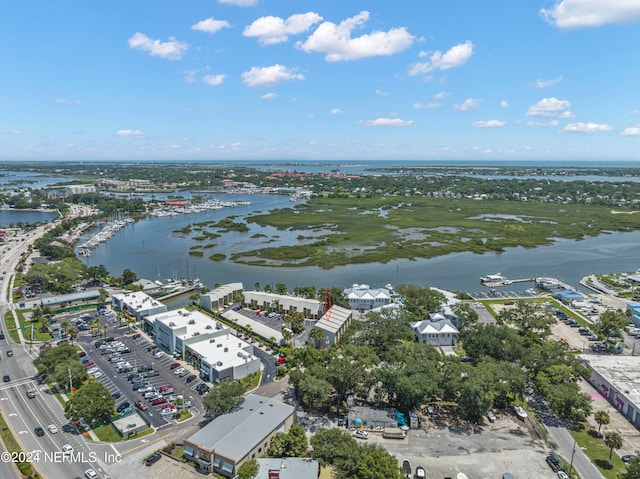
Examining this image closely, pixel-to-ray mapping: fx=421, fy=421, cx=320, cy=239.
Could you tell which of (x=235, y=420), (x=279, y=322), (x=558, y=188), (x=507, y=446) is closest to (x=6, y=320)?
(x=279, y=322)

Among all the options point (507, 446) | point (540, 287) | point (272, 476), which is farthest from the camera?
point (540, 287)

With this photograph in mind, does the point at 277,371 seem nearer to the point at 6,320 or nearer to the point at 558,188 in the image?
the point at 6,320

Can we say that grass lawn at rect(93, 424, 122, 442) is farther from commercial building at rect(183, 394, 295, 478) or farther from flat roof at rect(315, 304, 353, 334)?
flat roof at rect(315, 304, 353, 334)

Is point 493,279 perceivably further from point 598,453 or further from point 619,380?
point 598,453

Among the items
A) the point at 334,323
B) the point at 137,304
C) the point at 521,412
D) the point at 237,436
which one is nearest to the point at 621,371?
the point at 521,412

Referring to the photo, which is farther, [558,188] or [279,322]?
[558,188]

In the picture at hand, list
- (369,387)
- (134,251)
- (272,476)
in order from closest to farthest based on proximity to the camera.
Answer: (272,476), (369,387), (134,251)

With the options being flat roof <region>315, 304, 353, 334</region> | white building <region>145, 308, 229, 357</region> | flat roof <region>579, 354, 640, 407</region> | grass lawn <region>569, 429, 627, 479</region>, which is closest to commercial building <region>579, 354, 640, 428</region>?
flat roof <region>579, 354, 640, 407</region>
